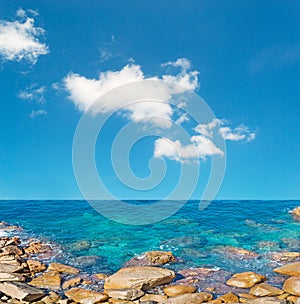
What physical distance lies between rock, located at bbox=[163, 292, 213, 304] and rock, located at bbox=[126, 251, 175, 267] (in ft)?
12.9

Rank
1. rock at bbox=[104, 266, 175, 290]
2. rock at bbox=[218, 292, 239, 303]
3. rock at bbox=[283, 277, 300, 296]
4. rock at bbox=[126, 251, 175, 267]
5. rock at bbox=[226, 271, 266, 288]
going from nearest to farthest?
rock at bbox=[218, 292, 239, 303], rock at bbox=[283, 277, 300, 296], rock at bbox=[104, 266, 175, 290], rock at bbox=[226, 271, 266, 288], rock at bbox=[126, 251, 175, 267]

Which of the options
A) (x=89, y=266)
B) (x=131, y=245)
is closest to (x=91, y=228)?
(x=131, y=245)

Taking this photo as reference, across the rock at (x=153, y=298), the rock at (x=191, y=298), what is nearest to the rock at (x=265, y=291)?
the rock at (x=191, y=298)

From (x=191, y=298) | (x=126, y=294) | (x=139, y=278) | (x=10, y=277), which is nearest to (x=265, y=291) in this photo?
(x=191, y=298)

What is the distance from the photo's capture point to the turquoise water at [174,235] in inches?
560

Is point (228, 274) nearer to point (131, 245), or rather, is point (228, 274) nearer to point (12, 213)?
point (131, 245)

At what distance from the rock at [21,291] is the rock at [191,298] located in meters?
3.94

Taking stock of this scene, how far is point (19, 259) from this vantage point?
13477 millimetres

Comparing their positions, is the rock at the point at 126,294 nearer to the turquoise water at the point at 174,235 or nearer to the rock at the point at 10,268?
the turquoise water at the point at 174,235

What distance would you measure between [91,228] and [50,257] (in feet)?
22.9

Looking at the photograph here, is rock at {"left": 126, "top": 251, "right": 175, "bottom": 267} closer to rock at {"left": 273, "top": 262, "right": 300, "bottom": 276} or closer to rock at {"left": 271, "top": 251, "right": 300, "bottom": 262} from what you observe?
rock at {"left": 273, "top": 262, "right": 300, "bottom": 276}

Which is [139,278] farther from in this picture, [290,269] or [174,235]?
[174,235]

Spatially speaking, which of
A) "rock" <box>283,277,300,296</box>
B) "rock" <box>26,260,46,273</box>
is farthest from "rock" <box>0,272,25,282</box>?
"rock" <box>283,277,300,296</box>

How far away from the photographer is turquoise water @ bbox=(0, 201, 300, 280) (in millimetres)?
14219
